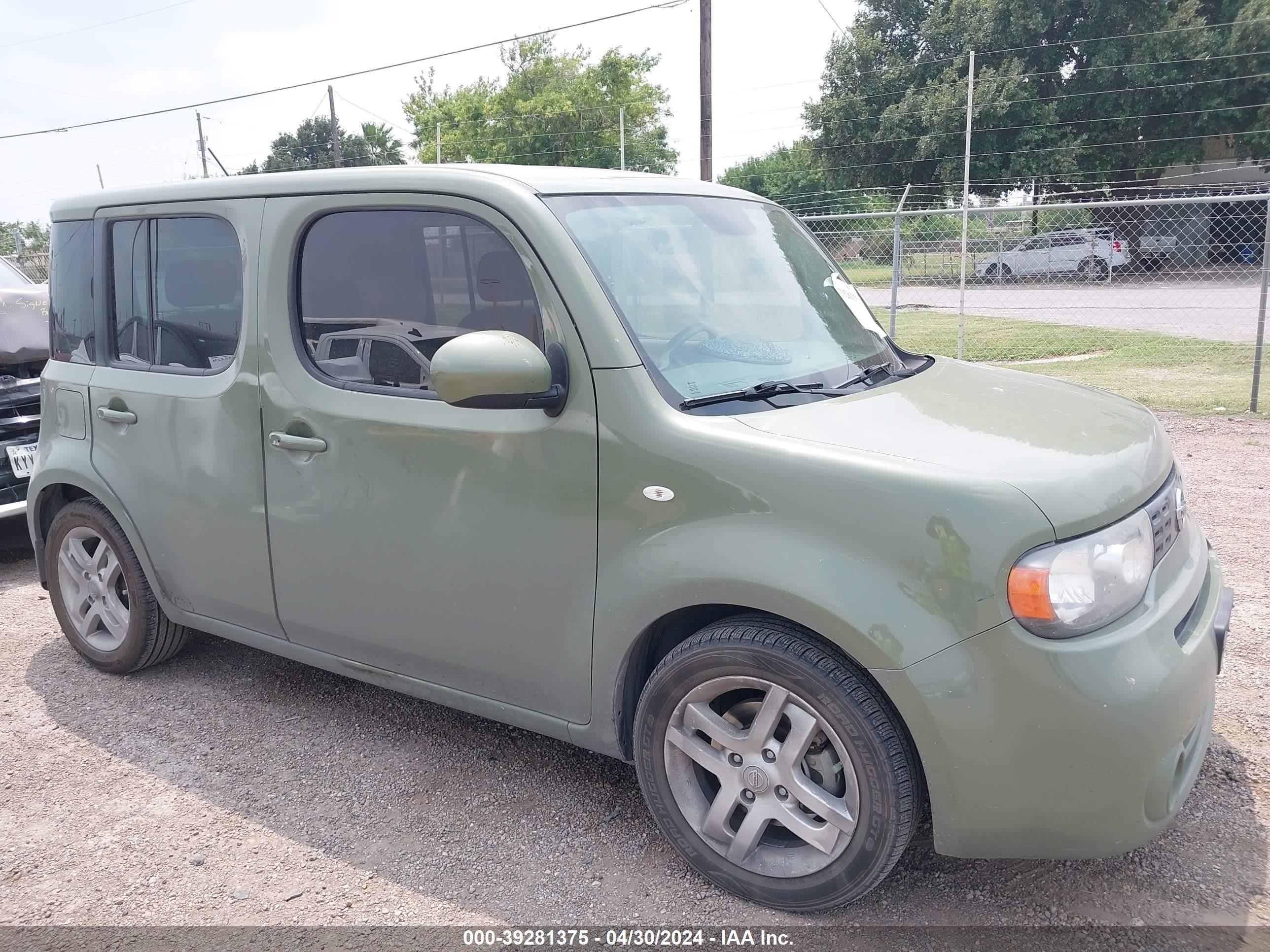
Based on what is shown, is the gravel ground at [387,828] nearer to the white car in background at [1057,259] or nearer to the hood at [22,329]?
the hood at [22,329]

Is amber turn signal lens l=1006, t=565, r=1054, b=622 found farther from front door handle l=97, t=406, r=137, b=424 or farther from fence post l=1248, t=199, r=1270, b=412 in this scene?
fence post l=1248, t=199, r=1270, b=412

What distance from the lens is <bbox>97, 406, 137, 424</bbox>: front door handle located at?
3.72 metres

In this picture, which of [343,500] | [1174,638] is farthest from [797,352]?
[343,500]

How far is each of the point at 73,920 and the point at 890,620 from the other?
2.30 metres

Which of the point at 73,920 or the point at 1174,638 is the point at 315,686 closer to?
the point at 73,920

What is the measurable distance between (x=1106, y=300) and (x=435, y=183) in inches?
493

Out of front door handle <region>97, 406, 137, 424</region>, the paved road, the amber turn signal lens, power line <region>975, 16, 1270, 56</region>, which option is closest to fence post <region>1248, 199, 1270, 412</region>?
the paved road

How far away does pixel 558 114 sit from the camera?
4809 cm

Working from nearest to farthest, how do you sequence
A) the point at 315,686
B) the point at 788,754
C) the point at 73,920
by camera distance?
the point at 788,754
the point at 73,920
the point at 315,686

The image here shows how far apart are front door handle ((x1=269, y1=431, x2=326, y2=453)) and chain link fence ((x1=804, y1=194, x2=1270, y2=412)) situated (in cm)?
781

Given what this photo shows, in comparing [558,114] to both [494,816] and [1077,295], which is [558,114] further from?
[494,816]

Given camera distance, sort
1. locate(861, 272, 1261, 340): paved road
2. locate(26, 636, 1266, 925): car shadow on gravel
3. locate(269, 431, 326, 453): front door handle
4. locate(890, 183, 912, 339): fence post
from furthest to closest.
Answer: locate(861, 272, 1261, 340): paved road, locate(890, 183, 912, 339): fence post, locate(269, 431, 326, 453): front door handle, locate(26, 636, 1266, 925): car shadow on gravel

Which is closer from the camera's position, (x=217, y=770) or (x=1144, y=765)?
(x=1144, y=765)

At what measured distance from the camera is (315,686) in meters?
4.09
